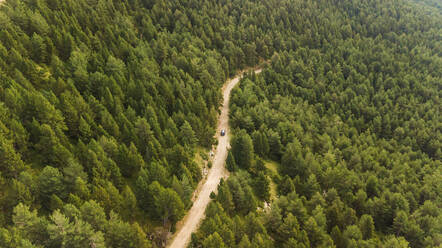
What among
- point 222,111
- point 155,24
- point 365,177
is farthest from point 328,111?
point 155,24

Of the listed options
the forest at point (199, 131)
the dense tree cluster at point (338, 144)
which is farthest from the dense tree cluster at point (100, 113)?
the dense tree cluster at point (338, 144)

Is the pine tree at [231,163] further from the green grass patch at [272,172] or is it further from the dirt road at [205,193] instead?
the green grass patch at [272,172]

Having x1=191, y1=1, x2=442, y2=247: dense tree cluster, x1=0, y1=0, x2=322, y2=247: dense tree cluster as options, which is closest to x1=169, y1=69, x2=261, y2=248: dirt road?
x1=0, y1=0, x2=322, y2=247: dense tree cluster

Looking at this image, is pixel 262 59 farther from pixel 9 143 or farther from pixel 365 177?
pixel 9 143

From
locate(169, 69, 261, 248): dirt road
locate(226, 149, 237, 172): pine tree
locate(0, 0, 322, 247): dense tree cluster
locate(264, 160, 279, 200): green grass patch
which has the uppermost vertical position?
locate(0, 0, 322, 247): dense tree cluster

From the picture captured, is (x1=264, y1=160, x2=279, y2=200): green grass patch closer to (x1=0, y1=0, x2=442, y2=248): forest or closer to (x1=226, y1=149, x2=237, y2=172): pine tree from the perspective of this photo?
(x1=0, y1=0, x2=442, y2=248): forest

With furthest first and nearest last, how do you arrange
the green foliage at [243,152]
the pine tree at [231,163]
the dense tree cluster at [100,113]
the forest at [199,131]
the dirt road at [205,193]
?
the green foliage at [243,152] → the pine tree at [231,163] → the dirt road at [205,193] → the forest at [199,131] → the dense tree cluster at [100,113]
